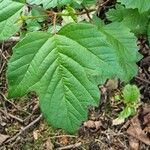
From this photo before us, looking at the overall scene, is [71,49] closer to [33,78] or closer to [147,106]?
[33,78]

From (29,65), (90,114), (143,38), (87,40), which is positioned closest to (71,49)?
(87,40)

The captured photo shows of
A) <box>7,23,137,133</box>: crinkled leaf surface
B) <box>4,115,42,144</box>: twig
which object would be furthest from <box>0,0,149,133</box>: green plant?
<box>4,115,42,144</box>: twig

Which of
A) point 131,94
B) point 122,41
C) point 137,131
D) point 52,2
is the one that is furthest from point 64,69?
point 137,131

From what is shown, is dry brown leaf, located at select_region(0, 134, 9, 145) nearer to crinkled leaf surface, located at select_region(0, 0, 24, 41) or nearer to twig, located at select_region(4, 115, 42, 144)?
twig, located at select_region(4, 115, 42, 144)

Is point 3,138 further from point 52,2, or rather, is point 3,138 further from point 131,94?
point 52,2

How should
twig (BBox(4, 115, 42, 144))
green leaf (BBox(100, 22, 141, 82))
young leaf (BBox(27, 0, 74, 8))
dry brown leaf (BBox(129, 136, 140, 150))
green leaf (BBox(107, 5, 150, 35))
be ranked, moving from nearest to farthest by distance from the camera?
young leaf (BBox(27, 0, 74, 8))
green leaf (BBox(100, 22, 141, 82))
green leaf (BBox(107, 5, 150, 35))
dry brown leaf (BBox(129, 136, 140, 150))
twig (BBox(4, 115, 42, 144))
